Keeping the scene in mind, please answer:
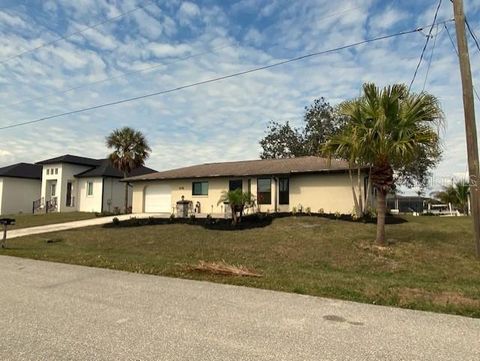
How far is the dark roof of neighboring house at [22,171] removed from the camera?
37.0 metres

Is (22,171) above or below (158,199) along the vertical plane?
above

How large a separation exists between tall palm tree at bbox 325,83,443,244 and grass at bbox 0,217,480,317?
2.05 metres

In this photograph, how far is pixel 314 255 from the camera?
13.1 meters

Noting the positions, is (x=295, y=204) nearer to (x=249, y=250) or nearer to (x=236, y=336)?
(x=249, y=250)

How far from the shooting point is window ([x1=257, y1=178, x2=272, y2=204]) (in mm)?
24031

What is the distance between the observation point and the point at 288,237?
1570 cm

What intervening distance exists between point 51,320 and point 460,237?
1397cm

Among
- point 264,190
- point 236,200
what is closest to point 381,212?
point 236,200

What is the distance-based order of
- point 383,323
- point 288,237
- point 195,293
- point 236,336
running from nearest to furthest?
point 236,336
point 383,323
point 195,293
point 288,237

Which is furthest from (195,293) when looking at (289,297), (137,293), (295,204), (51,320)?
(295,204)

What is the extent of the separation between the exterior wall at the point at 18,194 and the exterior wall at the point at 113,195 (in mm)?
9238

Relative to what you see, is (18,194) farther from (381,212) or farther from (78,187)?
(381,212)

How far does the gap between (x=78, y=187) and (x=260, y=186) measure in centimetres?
1886

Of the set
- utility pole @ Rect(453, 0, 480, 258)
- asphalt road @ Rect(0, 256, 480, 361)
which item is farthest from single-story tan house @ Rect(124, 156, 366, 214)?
asphalt road @ Rect(0, 256, 480, 361)
